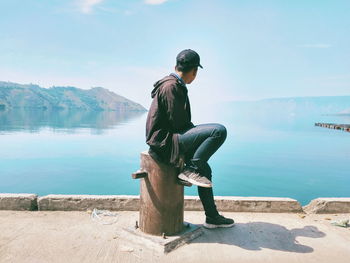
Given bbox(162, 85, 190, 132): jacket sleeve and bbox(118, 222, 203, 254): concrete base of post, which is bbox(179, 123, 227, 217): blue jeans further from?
bbox(118, 222, 203, 254): concrete base of post

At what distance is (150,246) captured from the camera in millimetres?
3467

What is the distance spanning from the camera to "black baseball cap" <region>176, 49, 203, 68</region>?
3619 millimetres

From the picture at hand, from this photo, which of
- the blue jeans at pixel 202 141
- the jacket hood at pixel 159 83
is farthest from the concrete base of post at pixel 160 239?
the jacket hood at pixel 159 83

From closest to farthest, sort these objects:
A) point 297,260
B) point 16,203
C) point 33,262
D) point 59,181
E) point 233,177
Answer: point 33,262 < point 297,260 < point 16,203 < point 59,181 < point 233,177

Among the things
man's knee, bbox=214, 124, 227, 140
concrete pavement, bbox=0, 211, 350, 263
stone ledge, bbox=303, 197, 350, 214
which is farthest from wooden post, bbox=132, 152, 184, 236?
stone ledge, bbox=303, 197, 350, 214

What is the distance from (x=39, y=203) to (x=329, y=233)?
4255 millimetres

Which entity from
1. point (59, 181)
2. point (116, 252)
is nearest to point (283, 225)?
point (116, 252)

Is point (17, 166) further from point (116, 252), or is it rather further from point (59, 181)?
point (116, 252)

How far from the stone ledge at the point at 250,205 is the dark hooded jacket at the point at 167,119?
1.57 metres

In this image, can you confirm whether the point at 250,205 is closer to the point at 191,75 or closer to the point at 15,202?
the point at 191,75

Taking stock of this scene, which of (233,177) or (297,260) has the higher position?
(297,260)

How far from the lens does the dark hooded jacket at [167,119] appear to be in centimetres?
345

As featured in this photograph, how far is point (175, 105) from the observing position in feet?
11.3

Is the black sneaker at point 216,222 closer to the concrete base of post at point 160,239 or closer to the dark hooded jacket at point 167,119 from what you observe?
the concrete base of post at point 160,239
